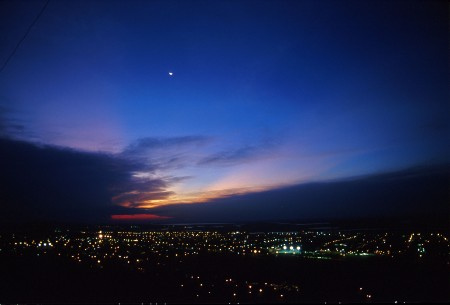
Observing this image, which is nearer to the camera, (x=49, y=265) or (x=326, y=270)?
(x=326, y=270)

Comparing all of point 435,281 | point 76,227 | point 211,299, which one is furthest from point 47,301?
point 76,227

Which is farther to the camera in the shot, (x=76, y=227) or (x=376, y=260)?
(x=76, y=227)

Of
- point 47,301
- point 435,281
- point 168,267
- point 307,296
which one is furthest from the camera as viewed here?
point 168,267

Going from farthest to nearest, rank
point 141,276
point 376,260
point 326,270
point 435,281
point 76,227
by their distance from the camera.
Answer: point 76,227, point 376,260, point 326,270, point 141,276, point 435,281

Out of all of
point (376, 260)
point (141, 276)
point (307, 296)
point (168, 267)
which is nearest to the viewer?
point (307, 296)

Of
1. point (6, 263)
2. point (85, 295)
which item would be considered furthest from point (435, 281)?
point (6, 263)

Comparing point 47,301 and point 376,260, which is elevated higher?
point 47,301

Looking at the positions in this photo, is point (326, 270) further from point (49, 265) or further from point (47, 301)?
point (49, 265)

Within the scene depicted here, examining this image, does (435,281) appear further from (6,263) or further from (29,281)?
(6,263)

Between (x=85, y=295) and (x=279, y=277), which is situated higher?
(x=85, y=295)
